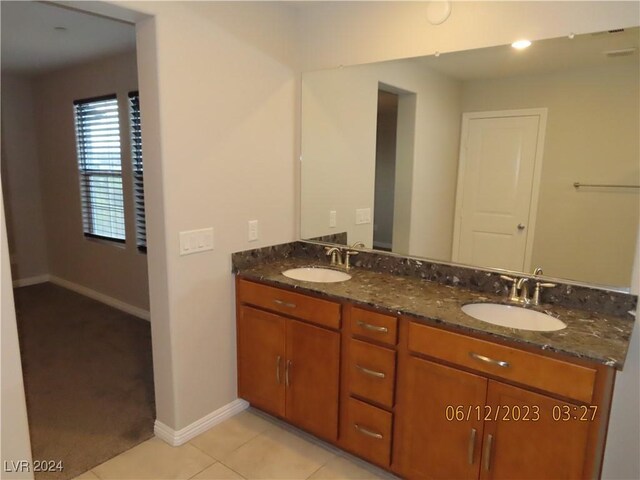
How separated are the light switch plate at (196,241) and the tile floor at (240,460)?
1.03 m

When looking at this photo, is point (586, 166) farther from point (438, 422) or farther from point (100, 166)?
point (100, 166)

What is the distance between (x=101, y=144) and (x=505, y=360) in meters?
4.08

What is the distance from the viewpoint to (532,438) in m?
1.56

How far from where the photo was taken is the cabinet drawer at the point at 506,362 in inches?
56.7

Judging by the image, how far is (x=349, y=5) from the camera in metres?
2.38

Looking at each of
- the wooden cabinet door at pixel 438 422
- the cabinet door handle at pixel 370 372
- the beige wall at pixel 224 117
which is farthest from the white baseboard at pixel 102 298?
the wooden cabinet door at pixel 438 422

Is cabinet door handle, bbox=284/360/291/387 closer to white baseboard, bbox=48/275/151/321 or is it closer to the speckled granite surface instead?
the speckled granite surface

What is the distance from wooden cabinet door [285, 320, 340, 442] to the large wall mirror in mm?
711

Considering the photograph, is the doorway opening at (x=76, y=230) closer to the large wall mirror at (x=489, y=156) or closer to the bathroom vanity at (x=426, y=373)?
the bathroom vanity at (x=426, y=373)

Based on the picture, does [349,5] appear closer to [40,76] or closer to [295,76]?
[295,76]

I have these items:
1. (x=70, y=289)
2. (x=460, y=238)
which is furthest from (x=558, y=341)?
(x=70, y=289)

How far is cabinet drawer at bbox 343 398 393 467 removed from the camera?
1.97 metres

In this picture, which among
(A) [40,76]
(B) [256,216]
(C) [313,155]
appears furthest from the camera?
(A) [40,76]

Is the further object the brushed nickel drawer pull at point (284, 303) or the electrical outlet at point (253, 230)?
the electrical outlet at point (253, 230)
